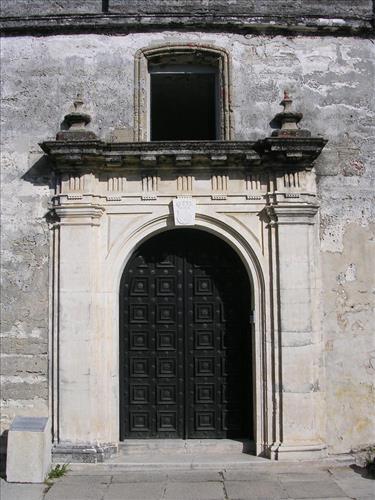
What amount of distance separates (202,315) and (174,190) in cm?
159

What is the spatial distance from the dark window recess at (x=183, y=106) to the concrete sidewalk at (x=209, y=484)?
4.26 m

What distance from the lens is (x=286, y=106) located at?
6918 mm

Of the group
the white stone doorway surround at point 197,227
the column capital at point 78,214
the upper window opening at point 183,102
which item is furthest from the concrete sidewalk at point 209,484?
the upper window opening at point 183,102

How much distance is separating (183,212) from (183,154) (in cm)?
69

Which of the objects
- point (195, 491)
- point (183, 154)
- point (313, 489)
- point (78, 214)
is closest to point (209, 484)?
point (195, 491)

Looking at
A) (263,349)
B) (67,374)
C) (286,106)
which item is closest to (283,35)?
(286,106)

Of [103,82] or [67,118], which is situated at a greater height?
[103,82]

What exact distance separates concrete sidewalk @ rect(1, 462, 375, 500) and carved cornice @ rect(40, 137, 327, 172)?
349 cm

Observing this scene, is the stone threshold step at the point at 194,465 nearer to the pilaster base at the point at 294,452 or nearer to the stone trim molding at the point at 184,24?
the pilaster base at the point at 294,452

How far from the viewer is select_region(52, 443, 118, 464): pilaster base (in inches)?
255

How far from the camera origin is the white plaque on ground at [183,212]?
6.85 metres

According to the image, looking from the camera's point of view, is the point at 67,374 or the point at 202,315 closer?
the point at 67,374

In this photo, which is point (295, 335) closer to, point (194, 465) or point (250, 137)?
point (194, 465)

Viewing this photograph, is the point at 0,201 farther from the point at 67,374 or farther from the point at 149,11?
the point at 149,11
